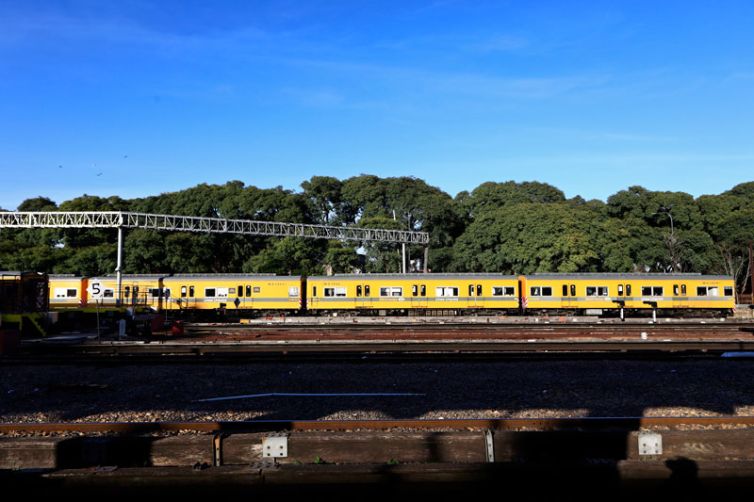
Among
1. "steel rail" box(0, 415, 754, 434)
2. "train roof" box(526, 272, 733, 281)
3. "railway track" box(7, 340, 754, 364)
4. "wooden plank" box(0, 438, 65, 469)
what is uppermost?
"train roof" box(526, 272, 733, 281)

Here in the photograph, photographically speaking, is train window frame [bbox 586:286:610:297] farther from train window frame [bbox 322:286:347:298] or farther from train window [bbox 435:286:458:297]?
train window frame [bbox 322:286:347:298]

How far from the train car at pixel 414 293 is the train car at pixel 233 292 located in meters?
1.43

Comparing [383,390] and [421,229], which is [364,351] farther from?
[421,229]

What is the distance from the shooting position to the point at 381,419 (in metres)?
8.52

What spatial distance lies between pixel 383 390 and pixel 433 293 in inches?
995

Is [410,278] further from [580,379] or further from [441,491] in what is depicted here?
[441,491]

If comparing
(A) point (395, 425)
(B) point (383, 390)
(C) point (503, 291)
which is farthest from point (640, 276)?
(A) point (395, 425)

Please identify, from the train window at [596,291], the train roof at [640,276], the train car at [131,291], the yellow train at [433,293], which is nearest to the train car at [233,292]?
the yellow train at [433,293]

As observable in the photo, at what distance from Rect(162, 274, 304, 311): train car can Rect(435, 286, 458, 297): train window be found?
29.2 ft

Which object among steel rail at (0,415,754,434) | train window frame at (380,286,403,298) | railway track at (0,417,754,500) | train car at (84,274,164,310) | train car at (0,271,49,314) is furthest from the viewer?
train window frame at (380,286,403,298)

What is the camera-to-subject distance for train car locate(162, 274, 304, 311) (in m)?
35.3

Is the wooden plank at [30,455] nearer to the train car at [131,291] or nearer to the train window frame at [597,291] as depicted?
the train car at [131,291]

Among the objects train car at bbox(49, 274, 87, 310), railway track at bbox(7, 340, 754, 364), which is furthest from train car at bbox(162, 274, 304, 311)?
railway track at bbox(7, 340, 754, 364)

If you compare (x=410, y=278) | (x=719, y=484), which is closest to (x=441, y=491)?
(x=719, y=484)
